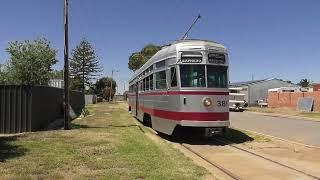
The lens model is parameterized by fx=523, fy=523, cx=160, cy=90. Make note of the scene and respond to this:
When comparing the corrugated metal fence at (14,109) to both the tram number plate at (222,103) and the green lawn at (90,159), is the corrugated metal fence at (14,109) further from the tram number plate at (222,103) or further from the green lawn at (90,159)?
the tram number plate at (222,103)

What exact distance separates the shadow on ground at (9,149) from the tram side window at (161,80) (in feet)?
18.7

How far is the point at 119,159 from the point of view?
13.1 m

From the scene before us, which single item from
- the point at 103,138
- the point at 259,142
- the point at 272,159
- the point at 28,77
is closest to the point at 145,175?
the point at 272,159

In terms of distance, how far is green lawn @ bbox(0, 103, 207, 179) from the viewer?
11.0 meters

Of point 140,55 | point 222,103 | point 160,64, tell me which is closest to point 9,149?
point 222,103

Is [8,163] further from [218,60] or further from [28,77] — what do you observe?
[28,77]

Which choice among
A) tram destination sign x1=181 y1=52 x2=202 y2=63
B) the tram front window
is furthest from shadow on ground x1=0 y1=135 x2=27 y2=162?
tram destination sign x1=181 y1=52 x2=202 y2=63

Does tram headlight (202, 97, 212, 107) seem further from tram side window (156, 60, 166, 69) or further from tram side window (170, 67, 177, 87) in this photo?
tram side window (156, 60, 166, 69)

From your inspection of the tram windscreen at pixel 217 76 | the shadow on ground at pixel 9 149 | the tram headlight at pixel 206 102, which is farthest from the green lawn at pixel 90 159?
the tram windscreen at pixel 217 76

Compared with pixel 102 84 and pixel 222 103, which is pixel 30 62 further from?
pixel 102 84

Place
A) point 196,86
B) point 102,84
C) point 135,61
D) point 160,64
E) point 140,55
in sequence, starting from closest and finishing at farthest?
point 196,86, point 160,64, point 140,55, point 135,61, point 102,84

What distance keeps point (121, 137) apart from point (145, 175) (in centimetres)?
786

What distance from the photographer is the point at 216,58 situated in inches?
722

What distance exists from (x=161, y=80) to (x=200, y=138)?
2781 mm
